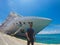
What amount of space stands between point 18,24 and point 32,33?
2138 centimetres

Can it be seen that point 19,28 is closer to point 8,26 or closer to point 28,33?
point 8,26

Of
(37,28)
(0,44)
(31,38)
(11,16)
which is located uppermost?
(11,16)

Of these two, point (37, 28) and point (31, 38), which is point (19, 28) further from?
point (31, 38)

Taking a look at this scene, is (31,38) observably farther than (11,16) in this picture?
No

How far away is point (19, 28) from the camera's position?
28.5 meters

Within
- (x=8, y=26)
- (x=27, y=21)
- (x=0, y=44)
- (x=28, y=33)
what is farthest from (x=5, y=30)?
(x=28, y=33)

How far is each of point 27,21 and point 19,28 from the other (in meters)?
1.72

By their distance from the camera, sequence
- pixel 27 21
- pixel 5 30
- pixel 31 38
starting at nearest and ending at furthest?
pixel 31 38
pixel 27 21
pixel 5 30

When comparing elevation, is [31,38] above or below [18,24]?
below

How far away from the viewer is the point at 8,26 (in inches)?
1187

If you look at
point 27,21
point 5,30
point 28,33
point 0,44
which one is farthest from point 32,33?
point 5,30

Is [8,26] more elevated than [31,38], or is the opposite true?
[8,26]

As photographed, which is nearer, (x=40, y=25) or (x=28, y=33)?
(x=28, y=33)

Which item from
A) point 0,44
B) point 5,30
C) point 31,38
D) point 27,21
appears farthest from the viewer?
point 5,30
